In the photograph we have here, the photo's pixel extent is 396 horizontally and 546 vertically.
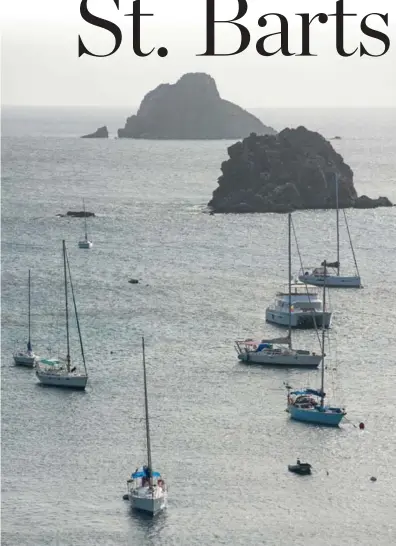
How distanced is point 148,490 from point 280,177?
328 feet

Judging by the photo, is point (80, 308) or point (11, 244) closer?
point (80, 308)

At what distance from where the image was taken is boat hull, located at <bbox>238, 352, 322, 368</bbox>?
87625 mm

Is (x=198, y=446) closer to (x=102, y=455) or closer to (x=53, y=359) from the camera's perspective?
(x=102, y=455)

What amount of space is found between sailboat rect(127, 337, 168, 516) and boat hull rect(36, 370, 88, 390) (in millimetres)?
17212

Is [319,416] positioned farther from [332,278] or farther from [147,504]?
[332,278]

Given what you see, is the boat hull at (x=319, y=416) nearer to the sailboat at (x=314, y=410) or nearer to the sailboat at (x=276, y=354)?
the sailboat at (x=314, y=410)

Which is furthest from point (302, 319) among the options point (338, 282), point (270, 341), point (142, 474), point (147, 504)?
point (147, 504)

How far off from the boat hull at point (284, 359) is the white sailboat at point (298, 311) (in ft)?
30.0

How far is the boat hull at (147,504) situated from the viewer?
63281 millimetres

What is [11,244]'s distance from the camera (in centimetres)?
13712

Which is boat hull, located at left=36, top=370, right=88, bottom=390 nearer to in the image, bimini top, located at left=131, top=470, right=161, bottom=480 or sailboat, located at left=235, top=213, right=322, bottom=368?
sailboat, located at left=235, top=213, right=322, bottom=368

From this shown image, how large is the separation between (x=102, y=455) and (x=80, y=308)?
33.6m

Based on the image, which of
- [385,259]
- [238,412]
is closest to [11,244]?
[385,259]

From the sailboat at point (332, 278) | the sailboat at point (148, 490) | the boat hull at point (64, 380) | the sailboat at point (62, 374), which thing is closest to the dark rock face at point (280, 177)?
the sailboat at point (332, 278)
